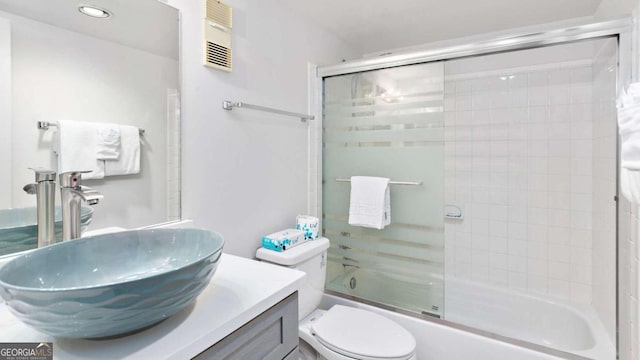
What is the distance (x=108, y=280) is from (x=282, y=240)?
3.10 feet

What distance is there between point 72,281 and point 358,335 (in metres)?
1.20

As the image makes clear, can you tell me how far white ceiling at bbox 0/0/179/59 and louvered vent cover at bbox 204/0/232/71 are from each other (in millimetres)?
141

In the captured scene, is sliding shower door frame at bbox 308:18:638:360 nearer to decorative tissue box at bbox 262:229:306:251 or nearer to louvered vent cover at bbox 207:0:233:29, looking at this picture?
decorative tissue box at bbox 262:229:306:251

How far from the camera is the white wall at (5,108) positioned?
84cm

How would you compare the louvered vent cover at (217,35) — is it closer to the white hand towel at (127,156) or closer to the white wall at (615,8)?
the white hand towel at (127,156)

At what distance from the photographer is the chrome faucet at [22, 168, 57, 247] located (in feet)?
2.83

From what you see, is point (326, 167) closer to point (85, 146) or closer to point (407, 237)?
point (407, 237)

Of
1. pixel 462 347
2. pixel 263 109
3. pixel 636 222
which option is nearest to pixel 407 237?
pixel 462 347

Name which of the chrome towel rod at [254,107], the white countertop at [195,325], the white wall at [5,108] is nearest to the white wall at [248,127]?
the chrome towel rod at [254,107]

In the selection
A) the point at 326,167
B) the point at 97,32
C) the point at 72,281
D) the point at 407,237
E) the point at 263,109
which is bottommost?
the point at 407,237

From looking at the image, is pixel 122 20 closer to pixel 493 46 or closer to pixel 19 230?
pixel 19 230

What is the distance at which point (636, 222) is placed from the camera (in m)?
1.26

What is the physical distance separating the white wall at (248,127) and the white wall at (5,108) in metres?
0.54

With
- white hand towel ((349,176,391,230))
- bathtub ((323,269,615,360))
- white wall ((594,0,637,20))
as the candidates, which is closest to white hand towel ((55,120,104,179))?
white hand towel ((349,176,391,230))
